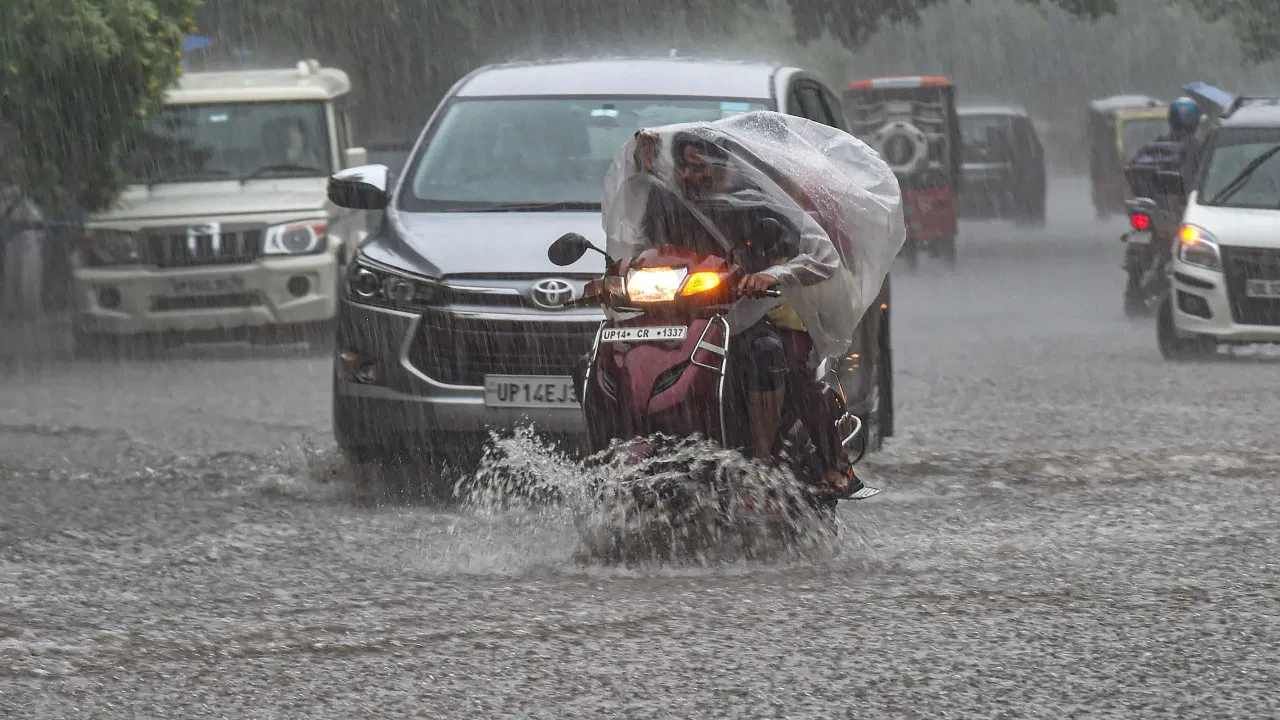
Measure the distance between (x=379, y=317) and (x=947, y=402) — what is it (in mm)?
5237

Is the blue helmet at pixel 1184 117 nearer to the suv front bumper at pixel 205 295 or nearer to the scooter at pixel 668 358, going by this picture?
the suv front bumper at pixel 205 295

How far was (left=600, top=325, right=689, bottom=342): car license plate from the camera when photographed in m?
7.38

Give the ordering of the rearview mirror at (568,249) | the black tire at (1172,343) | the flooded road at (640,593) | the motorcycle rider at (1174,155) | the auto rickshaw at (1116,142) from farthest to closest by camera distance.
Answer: the auto rickshaw at (1116,142)
the motorcycle rider at (1174,155)
the black tire at (1172,343)
the rearview mirror at (568,249)
the flooded road at (640,593)

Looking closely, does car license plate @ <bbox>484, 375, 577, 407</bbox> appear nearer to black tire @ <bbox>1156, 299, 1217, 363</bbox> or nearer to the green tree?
the green tree

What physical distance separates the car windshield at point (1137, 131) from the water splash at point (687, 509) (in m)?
43.2

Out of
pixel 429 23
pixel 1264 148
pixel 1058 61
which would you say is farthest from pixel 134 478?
pixel 1058 61

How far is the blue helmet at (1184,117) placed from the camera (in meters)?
19.8

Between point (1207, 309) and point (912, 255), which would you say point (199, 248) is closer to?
point (1207, 309)

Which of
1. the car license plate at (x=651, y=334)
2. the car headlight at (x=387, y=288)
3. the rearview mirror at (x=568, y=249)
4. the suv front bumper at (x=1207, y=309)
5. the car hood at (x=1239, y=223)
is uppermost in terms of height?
the rearview mirror at (x=568, y=249)

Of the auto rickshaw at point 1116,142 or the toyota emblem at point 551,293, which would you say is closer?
the toyota emblem at point 551,293

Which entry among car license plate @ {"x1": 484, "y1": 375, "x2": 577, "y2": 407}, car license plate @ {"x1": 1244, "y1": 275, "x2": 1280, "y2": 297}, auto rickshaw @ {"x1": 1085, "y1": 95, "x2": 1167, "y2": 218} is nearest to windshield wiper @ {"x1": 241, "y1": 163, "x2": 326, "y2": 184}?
car license plate @ {"x1": 1244, "y1": 275, "x2": 1280, "y2": 297}

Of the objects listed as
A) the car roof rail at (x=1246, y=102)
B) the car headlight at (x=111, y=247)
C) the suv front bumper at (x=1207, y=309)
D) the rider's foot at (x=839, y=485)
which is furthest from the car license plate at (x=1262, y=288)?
the rider's foot at (x=839, y=485)

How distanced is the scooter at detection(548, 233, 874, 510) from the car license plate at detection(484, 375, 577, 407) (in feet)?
5.07

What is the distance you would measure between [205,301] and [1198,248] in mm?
7166
